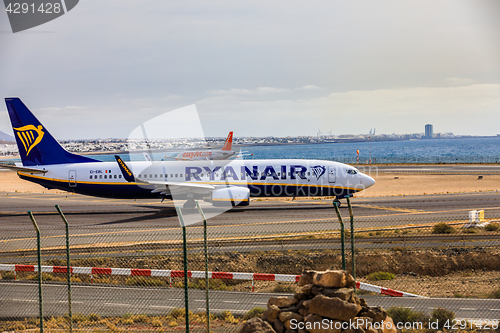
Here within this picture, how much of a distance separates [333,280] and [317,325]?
3.33 feet

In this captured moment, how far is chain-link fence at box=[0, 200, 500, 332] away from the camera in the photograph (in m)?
14.0

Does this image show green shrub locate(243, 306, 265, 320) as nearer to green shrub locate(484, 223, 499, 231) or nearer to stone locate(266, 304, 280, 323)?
stone locate(266, 304, 280, 323)

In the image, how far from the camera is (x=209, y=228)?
95.8 ft

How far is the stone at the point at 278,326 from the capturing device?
29.6 feet

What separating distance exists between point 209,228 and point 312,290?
20346 millimetres

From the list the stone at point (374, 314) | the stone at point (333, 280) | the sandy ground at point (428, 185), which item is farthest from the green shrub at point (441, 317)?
the sandy ground at point (428, 185)

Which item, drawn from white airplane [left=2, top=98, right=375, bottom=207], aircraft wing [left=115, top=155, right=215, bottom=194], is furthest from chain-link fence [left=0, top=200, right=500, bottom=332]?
white airplane [left=2, top=98, right=375, bottom=207]

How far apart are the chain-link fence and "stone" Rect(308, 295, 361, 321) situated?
4.26 metres

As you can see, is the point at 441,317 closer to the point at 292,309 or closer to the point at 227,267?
the point at 292,309

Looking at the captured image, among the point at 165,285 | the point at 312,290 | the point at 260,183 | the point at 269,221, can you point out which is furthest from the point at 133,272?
the point at 260,183

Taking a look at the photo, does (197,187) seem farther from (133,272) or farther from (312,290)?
(312,290)

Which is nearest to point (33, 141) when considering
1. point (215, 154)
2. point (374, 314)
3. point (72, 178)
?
point (72, 178)

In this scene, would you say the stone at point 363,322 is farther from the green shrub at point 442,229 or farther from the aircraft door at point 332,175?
the aircraft door at point 332,175

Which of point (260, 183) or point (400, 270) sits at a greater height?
point (260, 183)
